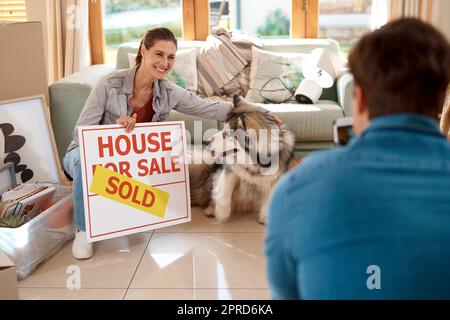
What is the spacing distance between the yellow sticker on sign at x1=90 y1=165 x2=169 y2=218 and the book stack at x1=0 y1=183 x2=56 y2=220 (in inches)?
13.2

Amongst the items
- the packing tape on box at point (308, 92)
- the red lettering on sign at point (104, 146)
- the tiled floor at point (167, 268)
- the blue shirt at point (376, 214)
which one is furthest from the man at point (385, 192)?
the packing tape on box at point (308, 92)

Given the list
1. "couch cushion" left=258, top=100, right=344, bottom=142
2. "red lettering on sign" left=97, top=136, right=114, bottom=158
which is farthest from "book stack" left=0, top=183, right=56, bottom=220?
"couch cushion" left=258, top=100, right=344, bottom=142

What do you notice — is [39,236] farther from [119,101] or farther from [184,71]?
[184,71]

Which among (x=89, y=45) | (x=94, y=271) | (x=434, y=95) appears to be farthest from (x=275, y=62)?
(x=434, y=95)

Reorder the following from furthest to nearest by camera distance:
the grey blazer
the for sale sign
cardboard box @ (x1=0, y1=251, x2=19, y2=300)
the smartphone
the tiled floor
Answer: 1. the grey blazer
2. the for sale sign
3. the tiled floor
4. cardboard box @ (x1=0, y1=251, x2=19, y2=300)
5. the smartphone

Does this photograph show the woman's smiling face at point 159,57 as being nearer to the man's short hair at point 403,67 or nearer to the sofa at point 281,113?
the sofa at point 281,113

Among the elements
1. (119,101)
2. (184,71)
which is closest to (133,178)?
(119,101)

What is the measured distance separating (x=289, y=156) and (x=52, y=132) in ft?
4.41

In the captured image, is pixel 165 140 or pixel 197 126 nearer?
pixel 165 140

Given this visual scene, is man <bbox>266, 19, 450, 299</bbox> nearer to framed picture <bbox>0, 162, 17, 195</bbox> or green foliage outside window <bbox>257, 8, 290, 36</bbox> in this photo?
framed picture <bbox>0, 162, 17, 195</bbox>

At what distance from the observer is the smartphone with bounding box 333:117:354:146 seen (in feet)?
3.96

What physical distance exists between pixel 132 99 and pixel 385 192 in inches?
79.9

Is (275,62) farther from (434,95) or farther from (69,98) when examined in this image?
(434,95)

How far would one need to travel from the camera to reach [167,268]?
242 centimetres
